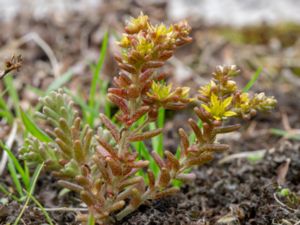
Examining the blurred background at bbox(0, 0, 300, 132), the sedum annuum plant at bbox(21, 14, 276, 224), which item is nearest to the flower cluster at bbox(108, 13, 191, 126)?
the sedum annuum plant at bbox(21, 14, 276, 224)

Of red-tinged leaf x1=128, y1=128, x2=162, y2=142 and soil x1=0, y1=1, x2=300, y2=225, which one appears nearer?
red-tinged leaf x1=128, y1=128, x2=162, y2=142

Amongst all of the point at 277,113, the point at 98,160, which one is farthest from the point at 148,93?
the point at 277,113

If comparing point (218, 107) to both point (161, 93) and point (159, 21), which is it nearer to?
point (161, 93)

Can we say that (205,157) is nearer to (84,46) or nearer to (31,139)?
(31,139)

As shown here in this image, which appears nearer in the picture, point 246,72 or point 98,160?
point 98,160

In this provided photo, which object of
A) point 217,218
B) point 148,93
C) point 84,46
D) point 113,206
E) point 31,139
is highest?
point 84,46

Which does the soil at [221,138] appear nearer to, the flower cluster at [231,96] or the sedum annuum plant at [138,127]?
the sedum annuum plant at [138,127]

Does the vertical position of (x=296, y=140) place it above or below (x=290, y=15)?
below

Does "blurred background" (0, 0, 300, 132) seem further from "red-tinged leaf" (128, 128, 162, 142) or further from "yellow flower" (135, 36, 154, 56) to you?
"yellow flower" (135, 36, 154, 56)
